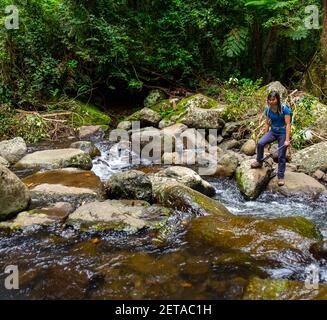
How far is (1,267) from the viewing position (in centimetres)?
415

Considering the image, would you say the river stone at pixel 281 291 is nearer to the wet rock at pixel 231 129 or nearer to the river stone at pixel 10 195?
the river stone at pixel 10 195

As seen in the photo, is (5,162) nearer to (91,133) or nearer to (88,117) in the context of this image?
(91,133)

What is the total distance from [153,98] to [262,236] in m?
8.86

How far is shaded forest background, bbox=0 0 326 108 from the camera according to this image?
38.3 ft

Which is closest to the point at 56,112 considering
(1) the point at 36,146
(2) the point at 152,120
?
(1) the point at 36,146

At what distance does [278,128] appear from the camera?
6520 millimetres

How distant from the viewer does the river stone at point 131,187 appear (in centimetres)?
574

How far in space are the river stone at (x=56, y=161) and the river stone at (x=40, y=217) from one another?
7.29 feet

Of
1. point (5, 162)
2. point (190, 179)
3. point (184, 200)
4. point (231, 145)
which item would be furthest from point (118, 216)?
point (231, 145)

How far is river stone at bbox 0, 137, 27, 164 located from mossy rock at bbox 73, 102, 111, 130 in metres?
2.76

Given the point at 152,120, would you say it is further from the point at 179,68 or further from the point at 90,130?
the point at 179,68

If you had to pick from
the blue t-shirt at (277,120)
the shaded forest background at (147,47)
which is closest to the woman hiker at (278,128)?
the blue t-shirt at (277,120)

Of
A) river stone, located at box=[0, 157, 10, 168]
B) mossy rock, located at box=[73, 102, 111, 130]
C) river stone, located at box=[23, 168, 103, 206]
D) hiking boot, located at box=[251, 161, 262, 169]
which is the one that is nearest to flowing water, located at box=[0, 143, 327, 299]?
river stone, located at box=[23, 168, 103, 206]
